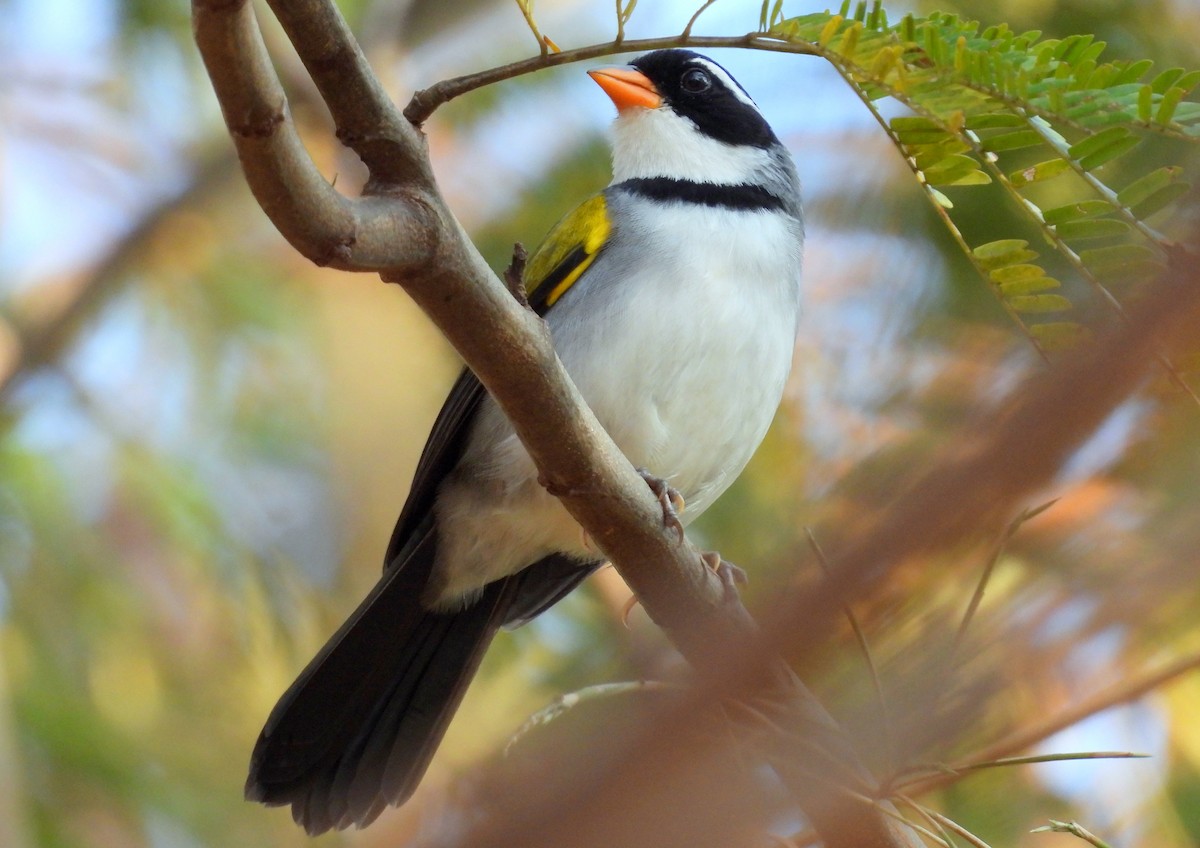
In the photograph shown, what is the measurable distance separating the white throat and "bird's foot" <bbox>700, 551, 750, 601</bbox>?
49.6 inches

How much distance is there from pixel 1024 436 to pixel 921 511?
6 centimetres

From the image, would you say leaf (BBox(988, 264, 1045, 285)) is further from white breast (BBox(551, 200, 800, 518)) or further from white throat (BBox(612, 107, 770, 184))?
white throat (BBox(612, 107, 770, 184))

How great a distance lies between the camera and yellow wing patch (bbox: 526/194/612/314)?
3621 millimetres

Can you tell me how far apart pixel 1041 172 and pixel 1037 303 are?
22cm

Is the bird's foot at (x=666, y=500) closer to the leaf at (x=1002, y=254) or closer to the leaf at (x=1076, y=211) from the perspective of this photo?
the leaf at (x=1002, y=254)

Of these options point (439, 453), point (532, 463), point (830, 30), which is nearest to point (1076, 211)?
point (830, 30)

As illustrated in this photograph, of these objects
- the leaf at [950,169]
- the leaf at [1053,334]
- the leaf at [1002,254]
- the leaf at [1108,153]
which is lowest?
the leaf at [1053,334]

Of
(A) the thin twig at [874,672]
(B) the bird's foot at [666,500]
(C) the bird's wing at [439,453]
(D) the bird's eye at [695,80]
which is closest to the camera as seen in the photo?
(A) the thin twig at [874,672]

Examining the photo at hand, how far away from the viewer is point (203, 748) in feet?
17.7

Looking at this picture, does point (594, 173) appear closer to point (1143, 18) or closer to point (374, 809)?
point (1143, 18)

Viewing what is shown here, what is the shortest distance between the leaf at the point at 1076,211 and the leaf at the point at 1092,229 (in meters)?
0.01

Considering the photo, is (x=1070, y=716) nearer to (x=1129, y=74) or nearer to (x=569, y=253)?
(x=1129, y=74)

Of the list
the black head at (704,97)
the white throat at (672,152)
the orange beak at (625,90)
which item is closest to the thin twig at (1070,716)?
the white throat at (672,152)

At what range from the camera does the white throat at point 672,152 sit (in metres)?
4.00
